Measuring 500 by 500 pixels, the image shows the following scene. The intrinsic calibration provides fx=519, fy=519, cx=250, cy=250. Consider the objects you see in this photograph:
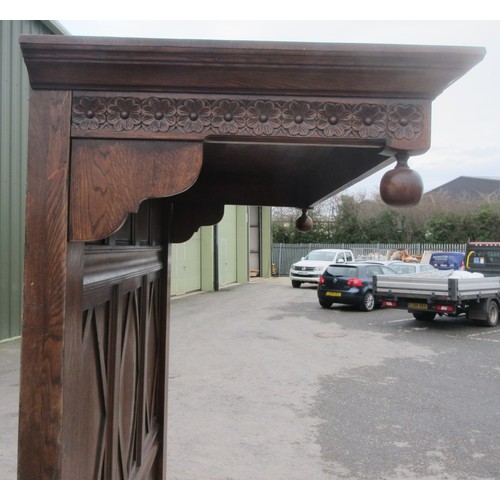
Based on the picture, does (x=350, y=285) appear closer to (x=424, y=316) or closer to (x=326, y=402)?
(x=424, y=316)

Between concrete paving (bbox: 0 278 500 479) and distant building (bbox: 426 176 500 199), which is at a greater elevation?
distant building (bbox: 426 176 500 199)

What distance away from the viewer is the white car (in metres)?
22.9

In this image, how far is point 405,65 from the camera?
1.25 metres

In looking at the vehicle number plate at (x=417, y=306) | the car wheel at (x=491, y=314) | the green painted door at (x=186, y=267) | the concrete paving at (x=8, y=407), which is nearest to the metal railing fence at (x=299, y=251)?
the green painted door at (x=186, y=267)

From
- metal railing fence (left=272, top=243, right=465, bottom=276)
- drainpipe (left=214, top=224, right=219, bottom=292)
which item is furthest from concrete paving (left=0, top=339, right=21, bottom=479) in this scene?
metal railing fence (left=272, top=243, right=465, bottom=276)

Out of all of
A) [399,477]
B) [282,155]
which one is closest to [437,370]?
[399,477]

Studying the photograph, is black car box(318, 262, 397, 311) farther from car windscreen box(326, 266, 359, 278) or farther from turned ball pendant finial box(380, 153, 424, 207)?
turned ball pendant finial box(380, 153, 424, 207)

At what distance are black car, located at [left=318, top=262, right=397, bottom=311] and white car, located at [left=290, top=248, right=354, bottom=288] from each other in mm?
6645

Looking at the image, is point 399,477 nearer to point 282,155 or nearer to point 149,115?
point 282,155

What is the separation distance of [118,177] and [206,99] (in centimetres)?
29

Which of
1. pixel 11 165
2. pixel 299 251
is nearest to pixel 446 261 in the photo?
pixel 299 251

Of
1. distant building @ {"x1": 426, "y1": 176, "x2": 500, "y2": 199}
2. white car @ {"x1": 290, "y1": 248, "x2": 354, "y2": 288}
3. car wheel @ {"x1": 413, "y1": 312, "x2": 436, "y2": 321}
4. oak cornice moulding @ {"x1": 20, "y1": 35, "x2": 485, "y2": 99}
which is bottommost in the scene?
car wheel @ {"x1": 413, "y1": 312, "x2": 436, "y2": 321}

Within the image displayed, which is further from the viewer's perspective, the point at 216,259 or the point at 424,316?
the point at 216,259

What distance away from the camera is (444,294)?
11641mm
